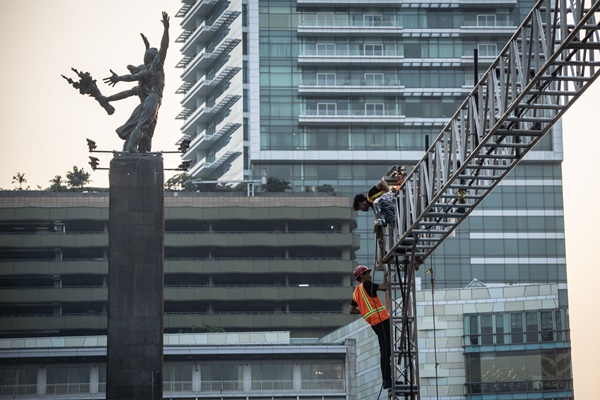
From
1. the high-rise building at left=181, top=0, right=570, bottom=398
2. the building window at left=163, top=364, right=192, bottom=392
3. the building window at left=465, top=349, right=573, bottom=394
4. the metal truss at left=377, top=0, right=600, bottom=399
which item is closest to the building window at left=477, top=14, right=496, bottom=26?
the high-rise building at left=181, top=0, right=570, bottom=398

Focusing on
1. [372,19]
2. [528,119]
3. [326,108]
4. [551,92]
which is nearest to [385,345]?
[528,119]

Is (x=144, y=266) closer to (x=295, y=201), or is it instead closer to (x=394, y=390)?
(x=394, y=390)

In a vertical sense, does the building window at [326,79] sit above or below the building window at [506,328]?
above

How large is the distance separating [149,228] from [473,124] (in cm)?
3332

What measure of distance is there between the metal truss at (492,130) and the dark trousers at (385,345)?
23 cm

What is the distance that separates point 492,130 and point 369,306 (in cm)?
603

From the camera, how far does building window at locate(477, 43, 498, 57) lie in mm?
166625

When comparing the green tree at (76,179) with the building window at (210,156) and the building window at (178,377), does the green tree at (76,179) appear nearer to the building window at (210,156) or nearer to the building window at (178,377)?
the building window at (210,156)

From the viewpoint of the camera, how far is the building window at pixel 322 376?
10325 centimetres

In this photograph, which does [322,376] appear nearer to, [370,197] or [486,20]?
[370,197]

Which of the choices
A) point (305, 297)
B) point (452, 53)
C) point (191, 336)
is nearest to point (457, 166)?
point (191, 336)

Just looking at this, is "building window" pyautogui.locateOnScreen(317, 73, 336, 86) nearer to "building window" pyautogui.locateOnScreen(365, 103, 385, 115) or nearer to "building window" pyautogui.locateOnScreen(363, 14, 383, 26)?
"building window" pyautogui.locateOnScreen(365, 103, 385, 115)

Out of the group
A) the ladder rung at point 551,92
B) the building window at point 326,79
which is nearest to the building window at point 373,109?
the building window at point 326,79

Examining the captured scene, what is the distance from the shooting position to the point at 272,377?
10481 cm
